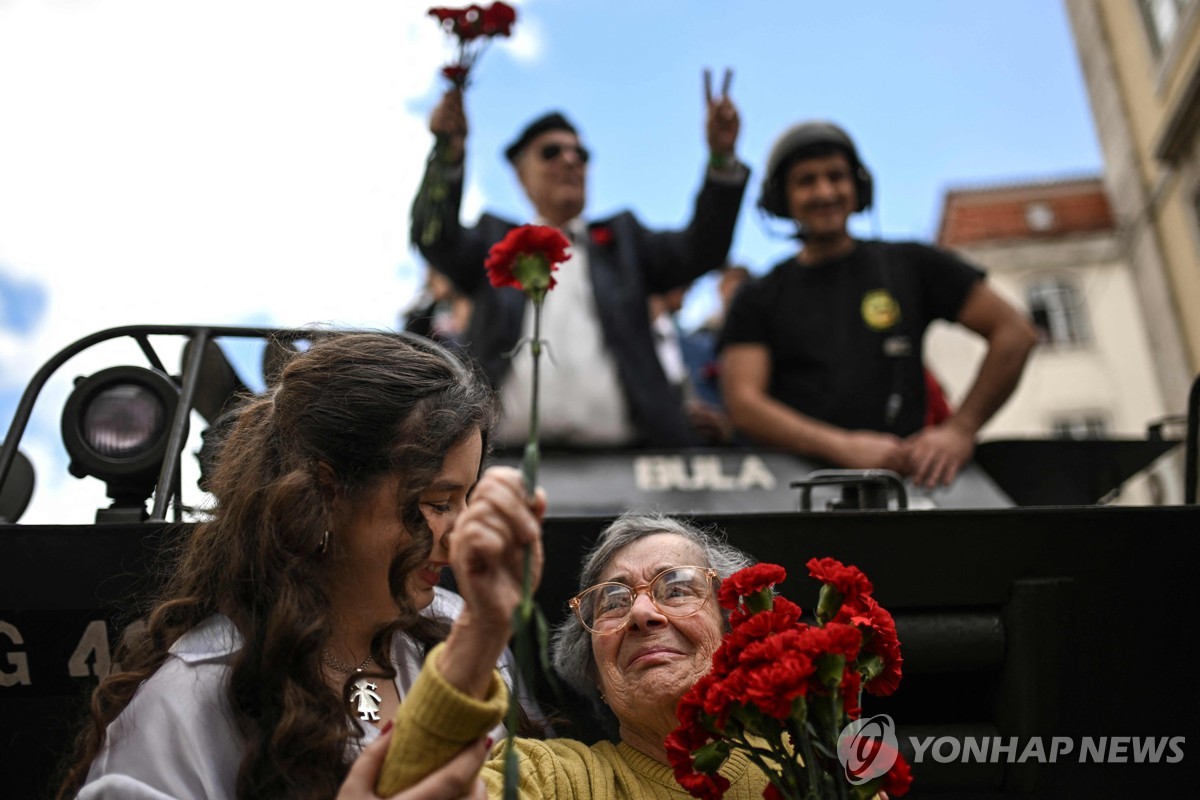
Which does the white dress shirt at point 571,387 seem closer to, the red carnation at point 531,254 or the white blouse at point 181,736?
the white blouse at point 181,736

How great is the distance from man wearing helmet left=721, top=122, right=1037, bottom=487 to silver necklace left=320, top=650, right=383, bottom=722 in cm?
220

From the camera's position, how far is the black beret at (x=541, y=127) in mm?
5422

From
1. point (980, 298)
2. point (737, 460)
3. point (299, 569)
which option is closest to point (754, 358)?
point (737, 460)

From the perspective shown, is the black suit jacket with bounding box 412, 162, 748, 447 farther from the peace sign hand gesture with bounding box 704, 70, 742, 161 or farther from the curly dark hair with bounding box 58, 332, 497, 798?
the curly dark hair with bounding box 58, 332, 497, 798

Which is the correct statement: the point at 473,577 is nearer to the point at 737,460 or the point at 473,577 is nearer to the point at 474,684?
the point at 474,684

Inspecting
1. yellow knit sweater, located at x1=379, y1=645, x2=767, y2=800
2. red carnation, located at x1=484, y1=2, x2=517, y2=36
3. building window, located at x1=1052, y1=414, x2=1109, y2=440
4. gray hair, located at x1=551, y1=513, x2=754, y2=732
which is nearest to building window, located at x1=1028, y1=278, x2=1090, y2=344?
building window, located at x1=1052, y1=414, x2=1109, y2=440

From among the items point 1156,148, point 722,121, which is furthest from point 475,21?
point 1156,148

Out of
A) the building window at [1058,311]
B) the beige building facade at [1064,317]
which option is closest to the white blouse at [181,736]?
the beige building facade at [1064,317]

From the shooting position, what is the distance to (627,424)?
475cm

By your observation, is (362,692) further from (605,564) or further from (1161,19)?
(1161,19)

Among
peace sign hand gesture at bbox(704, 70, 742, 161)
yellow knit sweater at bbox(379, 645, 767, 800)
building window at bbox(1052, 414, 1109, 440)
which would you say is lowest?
building window at bbox(1052, 414, 1109, 440)

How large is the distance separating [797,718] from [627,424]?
285cm

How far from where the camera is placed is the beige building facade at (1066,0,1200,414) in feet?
47.0

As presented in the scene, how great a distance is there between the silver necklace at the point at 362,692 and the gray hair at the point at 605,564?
51cm
